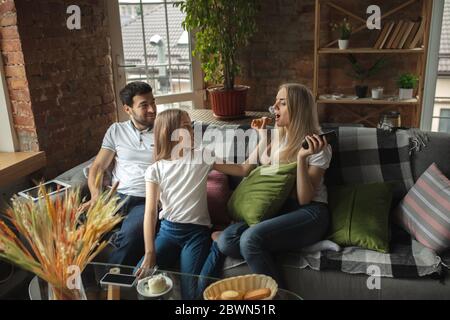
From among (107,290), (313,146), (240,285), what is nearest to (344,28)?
(313,146)

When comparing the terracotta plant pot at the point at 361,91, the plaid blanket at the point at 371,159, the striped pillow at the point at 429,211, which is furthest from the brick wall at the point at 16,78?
the terracotta plant pot at the point at 361,91

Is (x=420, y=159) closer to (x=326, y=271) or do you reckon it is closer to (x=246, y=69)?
(x=326, y=271)

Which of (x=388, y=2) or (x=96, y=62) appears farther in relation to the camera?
(x=388, y=2)

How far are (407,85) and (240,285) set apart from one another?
2560mm

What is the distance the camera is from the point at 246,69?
12.8 feet

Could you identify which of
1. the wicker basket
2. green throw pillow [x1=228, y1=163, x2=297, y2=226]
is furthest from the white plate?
green throw pillow [x1=228, y1=163, x2=297, y2=226]

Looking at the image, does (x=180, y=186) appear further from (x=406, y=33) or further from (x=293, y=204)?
(x=406, y=33)

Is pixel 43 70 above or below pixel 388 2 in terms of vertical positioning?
below

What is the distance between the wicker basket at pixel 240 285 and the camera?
4.56 ft

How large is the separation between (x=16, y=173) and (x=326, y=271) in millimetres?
1591
